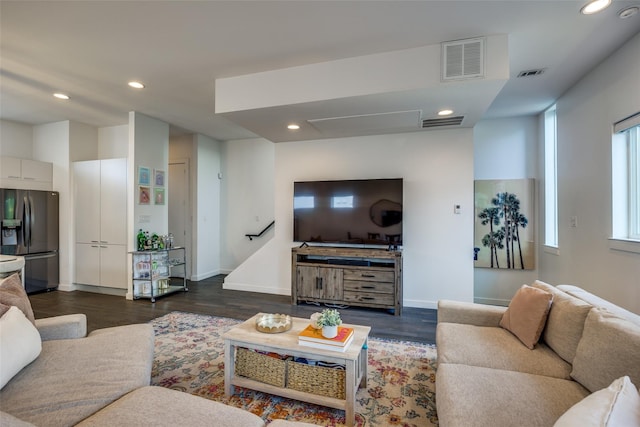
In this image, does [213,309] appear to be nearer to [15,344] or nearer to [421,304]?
[15,344]

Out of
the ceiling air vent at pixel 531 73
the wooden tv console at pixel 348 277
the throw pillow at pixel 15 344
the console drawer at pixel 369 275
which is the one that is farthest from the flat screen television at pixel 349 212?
the throw pillow at pixel 15 344

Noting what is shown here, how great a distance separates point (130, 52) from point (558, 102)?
4.81 m

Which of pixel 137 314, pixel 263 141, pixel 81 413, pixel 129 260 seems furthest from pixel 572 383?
pixel 263 141

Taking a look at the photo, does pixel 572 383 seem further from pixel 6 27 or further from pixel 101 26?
pixel 6 27

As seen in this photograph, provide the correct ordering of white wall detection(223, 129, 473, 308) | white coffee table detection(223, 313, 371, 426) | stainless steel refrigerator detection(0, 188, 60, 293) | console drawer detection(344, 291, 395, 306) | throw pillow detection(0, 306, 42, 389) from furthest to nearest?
stainless steel refrigerator detection(0, 188, 60, 293) < white wall detection(223, 129, 473, 308) < console drawer detection(344, 291, 395, 306) < white coffee table detection(223, 313, 371, 426) < throw pillow detection(0, 306, 42, 389)

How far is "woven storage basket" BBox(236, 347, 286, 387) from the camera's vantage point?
1901mm

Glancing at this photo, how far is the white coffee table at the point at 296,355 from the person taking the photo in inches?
67.5

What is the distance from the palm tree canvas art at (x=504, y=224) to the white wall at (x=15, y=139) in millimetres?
7461

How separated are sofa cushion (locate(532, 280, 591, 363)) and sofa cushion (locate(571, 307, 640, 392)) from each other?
9cm

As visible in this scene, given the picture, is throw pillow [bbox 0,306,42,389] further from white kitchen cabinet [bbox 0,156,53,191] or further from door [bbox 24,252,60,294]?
white kitchen cabinet [bbox 0,156,53,191]

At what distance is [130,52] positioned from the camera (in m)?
2.73

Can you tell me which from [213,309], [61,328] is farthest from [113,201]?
[61,328]

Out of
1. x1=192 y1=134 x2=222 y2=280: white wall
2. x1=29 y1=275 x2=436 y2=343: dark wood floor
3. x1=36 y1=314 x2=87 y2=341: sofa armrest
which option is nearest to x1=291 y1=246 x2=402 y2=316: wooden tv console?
x1=29 y1=275 x2=436 y2=343: dark wood floor

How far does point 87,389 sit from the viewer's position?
1401mm
